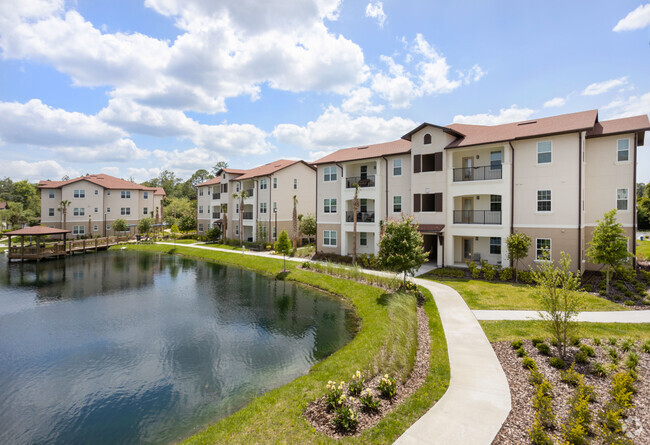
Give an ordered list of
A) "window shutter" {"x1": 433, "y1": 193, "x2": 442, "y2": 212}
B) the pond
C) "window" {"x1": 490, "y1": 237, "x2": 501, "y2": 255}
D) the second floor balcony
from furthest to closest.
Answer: the second floor balcony < "window shutter" {"x1": 433, "y1": 193, "x2": 442, "y2": 212} < "window" {"x1": 490, "y1": 237, "x2": 501, "y2": 255} < the pond

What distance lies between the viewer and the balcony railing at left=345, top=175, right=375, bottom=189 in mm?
30086

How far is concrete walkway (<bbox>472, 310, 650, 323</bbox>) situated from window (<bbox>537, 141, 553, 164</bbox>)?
435 inches

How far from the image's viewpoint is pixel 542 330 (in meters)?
12.4

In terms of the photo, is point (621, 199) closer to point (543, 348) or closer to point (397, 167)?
point (397, 167)

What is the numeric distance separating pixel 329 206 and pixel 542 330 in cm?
2257

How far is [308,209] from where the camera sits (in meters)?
45.0

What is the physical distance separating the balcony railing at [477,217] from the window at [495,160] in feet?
11.1

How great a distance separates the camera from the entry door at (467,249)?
2648cm

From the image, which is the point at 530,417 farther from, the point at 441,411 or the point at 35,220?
the point at 35,220

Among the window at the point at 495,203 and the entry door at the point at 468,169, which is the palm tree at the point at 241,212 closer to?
the entry door at the point at 468,169

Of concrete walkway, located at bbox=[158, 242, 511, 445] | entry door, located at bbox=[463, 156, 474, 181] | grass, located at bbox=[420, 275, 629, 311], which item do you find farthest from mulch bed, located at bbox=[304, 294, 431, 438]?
entry door, located at bbox=[463, 156, 474, 181]

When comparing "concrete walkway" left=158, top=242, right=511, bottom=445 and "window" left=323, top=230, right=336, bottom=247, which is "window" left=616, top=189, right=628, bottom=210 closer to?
"concrete walkway" left=158, top=242, right=511, bottom=445

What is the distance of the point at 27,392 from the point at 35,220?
7324 cm

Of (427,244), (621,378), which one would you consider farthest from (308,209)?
(621,378)
